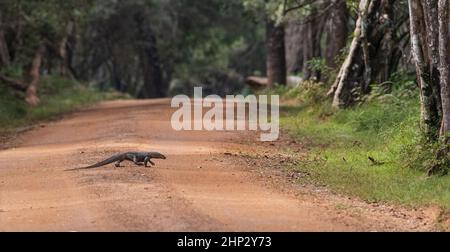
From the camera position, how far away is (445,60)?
1095cm

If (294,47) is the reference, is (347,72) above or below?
below

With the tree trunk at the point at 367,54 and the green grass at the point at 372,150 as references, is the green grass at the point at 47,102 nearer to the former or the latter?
the green grass at the point at 372,150

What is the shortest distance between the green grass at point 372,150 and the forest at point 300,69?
0.03m

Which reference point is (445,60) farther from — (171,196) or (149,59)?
(149,59)

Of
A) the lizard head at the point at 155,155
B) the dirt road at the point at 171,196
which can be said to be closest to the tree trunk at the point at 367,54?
the dirt road at the point at 171,196

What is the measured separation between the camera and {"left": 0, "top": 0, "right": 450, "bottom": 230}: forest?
11.3 meters

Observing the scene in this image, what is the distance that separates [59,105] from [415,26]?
16.1 meters

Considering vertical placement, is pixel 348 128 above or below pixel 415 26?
below

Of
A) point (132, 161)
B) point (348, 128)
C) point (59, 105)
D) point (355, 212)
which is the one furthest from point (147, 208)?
point (59, 105)

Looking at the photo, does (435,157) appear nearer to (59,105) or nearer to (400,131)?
(400,131)

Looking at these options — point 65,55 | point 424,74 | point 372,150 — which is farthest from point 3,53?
point 424,74

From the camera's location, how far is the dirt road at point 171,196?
8.14m

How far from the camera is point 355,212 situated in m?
9.04

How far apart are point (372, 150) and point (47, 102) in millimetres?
14963
